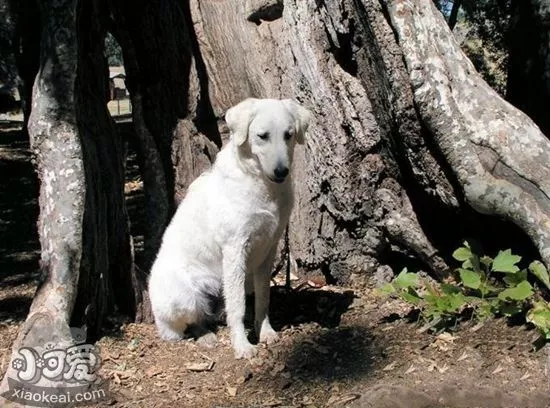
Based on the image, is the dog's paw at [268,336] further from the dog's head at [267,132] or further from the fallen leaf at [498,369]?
the fallen leaf at [498,369]

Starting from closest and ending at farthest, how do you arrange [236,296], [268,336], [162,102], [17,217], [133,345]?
[236,296]
[268,336]
[133,345]
[162,102]
[17,217]

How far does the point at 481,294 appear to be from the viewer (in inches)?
205

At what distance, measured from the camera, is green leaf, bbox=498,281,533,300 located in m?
4.70

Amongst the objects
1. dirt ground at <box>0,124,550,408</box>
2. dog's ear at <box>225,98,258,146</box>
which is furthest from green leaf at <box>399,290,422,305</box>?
dog's ear at <box>225,98,258,146</box>

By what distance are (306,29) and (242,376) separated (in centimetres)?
283

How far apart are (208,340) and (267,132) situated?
1743mm

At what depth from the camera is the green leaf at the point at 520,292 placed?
4695mm

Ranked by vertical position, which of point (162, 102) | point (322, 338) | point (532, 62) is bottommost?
point (322, 338)

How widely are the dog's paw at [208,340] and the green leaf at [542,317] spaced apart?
2.26m

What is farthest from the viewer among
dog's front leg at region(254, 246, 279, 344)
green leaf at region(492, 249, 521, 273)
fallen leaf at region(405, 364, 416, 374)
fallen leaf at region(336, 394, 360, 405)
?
dog's front leg at region(254, 246, 279, 344)

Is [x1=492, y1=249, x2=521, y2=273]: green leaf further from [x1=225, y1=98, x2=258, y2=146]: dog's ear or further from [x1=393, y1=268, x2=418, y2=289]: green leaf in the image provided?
[x1=225, y1=98, x2=258, y2=146]: dog's ear

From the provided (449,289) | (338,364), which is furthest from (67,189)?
(449,289)

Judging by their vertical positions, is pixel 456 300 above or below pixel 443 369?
above

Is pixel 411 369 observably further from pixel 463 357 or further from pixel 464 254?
pixel 464 254
